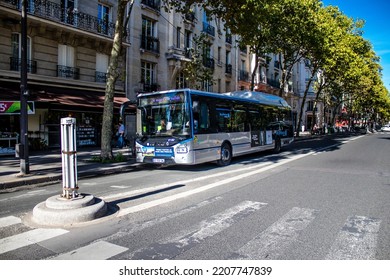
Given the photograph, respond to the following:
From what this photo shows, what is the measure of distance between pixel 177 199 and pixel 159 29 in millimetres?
19740

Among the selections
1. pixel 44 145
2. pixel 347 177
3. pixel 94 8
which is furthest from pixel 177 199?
pixel 94 8

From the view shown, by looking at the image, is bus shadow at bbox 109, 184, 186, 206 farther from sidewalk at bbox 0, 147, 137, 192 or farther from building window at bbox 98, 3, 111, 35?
building window at bbox 98, 3, 111, 35

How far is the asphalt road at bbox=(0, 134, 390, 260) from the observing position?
138 inches

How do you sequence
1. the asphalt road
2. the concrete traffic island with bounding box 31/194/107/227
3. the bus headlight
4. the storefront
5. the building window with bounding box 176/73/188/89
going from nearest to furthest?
1. the asphalt road
2. the concrete traffic island with bounding box 31/194/107/227
3. the bus headlight
4. the storefront
5. the building window with bounding box 176/73/188/89

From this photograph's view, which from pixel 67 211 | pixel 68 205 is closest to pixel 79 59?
pixel 68 205

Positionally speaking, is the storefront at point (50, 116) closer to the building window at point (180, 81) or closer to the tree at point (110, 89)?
the tree at point (110, 89)

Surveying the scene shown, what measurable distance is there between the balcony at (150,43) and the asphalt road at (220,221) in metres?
15.8

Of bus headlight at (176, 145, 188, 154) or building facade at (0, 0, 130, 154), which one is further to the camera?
building facade at (0, 0, 130, 154)

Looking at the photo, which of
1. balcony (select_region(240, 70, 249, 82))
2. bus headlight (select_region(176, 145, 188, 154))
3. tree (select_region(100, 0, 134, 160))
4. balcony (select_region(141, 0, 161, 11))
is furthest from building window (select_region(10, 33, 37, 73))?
balcony (select_region(240, 70, 249, 82))

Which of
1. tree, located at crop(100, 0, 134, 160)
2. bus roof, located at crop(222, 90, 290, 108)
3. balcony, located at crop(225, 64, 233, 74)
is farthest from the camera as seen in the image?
balcony, located at crop(225, 64, 233, 74)

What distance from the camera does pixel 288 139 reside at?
17750 millimetres

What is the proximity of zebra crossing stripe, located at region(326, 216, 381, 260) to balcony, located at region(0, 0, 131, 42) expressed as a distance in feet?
53.8

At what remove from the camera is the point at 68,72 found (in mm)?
17016

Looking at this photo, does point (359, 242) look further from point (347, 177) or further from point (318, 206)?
point (347, 177)
